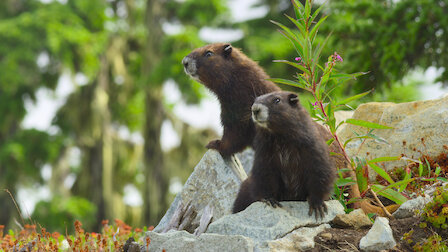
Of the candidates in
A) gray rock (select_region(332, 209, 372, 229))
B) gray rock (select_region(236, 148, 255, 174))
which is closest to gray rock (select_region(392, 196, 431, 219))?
gray rock (select_region(332, 209, 372, 229))

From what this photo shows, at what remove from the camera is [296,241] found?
3.97 meters

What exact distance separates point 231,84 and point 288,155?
154 cm

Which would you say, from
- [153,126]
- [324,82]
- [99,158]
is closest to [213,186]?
[324,82]

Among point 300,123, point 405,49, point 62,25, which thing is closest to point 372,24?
point 405,49

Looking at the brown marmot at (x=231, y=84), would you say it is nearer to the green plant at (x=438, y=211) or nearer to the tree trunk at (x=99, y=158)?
the green plant at (x=438, y=211)

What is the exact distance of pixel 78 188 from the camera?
18031 mm

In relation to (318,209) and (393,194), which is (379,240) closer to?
(318,209)

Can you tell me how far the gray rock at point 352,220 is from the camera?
4246 millimetres

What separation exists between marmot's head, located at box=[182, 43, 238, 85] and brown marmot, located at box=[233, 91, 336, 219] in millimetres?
1364

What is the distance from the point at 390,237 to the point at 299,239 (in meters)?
0.69

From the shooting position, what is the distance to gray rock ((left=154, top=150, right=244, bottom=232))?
18.8ft

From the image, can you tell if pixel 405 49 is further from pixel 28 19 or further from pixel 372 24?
pixel 28 19

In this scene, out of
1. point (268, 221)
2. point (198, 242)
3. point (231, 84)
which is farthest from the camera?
point (231, 84)

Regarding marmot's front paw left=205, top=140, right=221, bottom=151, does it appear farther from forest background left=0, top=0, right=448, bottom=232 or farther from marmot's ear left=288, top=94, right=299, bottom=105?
forest background left=0, top=0, right=448, bottom=232
